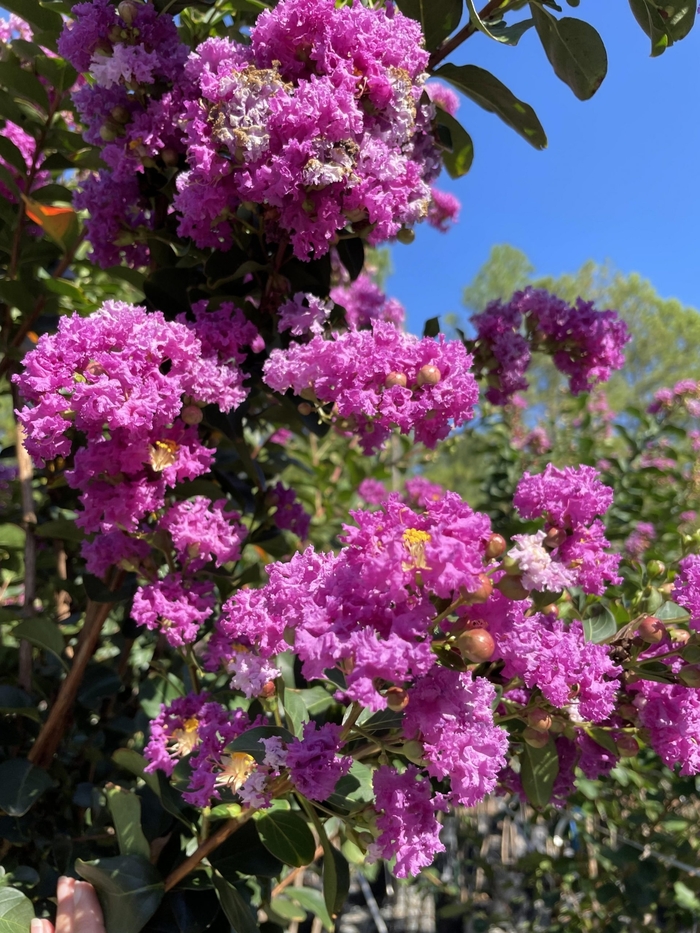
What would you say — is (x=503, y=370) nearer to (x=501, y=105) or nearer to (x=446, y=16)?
(x=501, y=105)

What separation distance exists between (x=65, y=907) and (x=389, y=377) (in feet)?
3.00

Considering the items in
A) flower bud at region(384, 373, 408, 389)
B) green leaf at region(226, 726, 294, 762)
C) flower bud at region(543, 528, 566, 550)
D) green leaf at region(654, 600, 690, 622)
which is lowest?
green leaf at region(226, 726, 294, 762)

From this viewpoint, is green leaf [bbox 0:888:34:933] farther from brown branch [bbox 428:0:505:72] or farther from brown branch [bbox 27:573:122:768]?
brown branch [bbox 428:0:505:72]

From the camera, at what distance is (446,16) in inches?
46.7

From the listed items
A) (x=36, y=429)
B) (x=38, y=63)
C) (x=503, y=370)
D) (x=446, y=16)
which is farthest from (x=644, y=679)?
(x=38, y=63)

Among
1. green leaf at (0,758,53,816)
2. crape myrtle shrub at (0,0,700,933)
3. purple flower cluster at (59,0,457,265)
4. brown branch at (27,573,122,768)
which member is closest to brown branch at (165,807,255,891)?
crape myrtle shrub at (0,0,700,933)

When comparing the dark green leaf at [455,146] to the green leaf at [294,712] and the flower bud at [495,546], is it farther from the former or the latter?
the green leaf at [294,712]

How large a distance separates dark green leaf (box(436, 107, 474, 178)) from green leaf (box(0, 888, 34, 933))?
4.88 ft

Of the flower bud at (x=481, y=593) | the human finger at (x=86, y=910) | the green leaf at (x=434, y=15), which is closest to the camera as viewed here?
the flower bud at (x=481, y=593)

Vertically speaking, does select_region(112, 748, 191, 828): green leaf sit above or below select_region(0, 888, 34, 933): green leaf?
above

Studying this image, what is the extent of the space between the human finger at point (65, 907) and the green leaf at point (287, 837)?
31 cm

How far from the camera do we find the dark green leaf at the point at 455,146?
1.33 meters

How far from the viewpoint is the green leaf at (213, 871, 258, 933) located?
97 cm

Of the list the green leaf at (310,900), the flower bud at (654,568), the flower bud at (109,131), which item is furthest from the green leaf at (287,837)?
the flower bud at (109,131)
